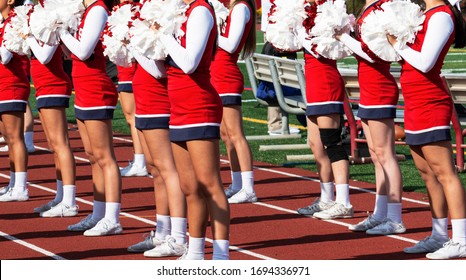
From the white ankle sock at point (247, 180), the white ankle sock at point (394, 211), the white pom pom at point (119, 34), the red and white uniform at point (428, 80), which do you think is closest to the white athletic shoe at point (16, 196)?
the white ankle sock at point (247, 180)

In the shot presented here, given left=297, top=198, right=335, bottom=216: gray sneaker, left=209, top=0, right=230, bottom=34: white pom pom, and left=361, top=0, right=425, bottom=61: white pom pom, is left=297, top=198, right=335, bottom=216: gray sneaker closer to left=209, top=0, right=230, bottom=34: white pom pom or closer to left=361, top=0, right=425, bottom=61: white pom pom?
left=209, top=0, right=230, bottom=34: white pom pom

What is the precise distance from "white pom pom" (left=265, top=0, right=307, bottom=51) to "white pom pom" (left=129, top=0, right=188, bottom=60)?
2.31m

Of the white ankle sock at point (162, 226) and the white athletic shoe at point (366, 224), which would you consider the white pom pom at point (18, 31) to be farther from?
the white athletic shoe at point (366, 224)

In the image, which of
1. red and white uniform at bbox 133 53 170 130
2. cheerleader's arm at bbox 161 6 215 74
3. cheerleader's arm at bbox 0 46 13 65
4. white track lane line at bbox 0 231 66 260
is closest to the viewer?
cheerleader's arm at bbox 161 6 215 74

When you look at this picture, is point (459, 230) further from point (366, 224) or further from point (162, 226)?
point (162, 226)

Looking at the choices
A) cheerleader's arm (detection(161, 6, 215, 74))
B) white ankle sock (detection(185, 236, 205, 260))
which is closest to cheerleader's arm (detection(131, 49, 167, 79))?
cheerleader's arm (detection(161, 6, 215, 74))

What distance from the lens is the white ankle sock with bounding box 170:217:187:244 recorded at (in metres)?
6.89

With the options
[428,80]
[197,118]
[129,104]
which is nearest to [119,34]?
[197,118]

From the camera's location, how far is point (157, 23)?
19.7 ft

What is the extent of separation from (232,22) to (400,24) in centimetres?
249

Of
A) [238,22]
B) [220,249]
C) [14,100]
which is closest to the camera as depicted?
[220,249]

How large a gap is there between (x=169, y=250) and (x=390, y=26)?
1991 mm

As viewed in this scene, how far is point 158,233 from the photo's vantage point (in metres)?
7.25

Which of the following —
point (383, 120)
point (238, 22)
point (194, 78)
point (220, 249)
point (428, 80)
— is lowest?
point (220, 249)
